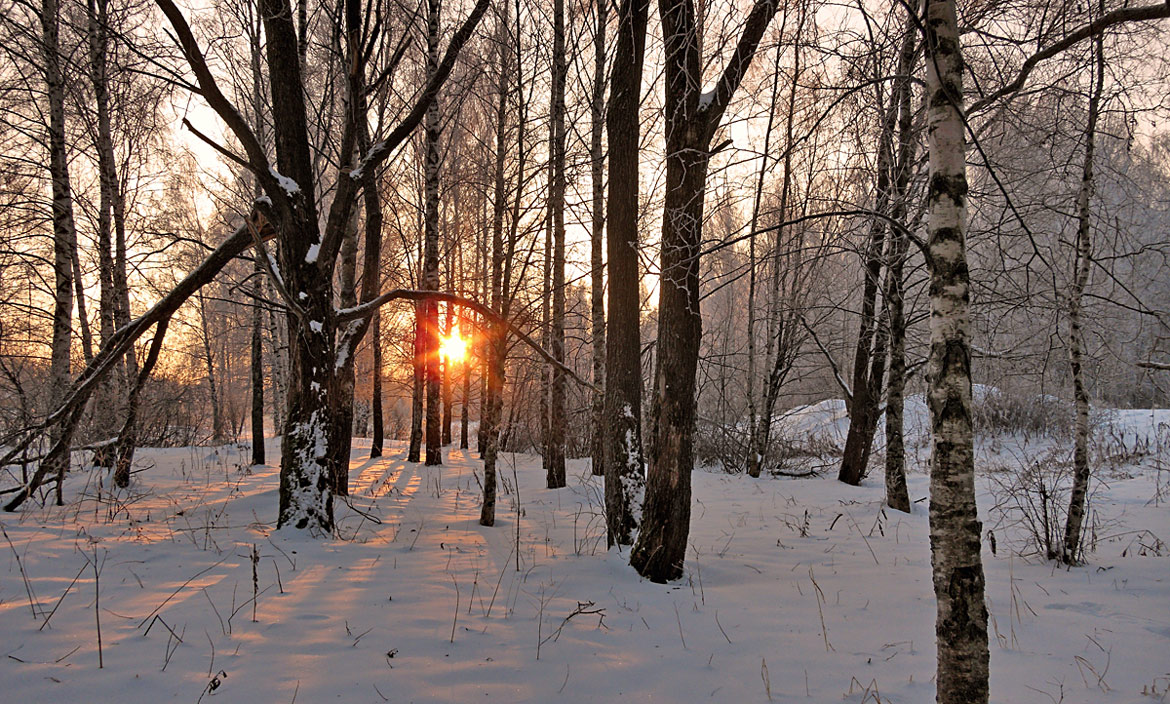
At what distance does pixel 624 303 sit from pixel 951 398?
338cm

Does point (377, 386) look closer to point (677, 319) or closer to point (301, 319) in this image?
point (301, 319)

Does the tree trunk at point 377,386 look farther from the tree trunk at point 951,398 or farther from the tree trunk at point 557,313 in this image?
the tree trunk at point 951,398

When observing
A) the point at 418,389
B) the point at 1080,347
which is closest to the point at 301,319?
the point at 1080,347

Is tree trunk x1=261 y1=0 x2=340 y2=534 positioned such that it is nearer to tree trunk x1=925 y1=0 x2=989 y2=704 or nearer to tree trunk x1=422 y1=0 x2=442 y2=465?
tree trunk x1=422 y1=0 x2=442 y2=465

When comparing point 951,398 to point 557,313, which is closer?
point 951,398

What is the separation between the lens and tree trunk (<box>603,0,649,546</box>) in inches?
199

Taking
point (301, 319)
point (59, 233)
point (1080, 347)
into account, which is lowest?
point (1080, 347)

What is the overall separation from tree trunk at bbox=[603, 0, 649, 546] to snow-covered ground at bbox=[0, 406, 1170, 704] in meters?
0.58

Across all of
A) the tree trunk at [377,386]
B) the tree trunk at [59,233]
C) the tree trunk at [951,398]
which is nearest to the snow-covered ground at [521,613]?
the tree trunk at [951,398]

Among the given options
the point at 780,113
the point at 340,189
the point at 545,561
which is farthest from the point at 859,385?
the point at 340,189

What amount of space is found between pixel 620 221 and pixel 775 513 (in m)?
4.36

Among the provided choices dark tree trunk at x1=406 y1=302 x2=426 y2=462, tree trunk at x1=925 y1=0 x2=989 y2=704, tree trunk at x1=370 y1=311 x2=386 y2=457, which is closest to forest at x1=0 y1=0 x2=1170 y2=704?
tree trunk at x1=925 y1=0 x2=989 y2=704

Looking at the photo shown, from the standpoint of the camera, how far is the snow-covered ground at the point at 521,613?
8.75 ft

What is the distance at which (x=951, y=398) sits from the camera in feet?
7.41
